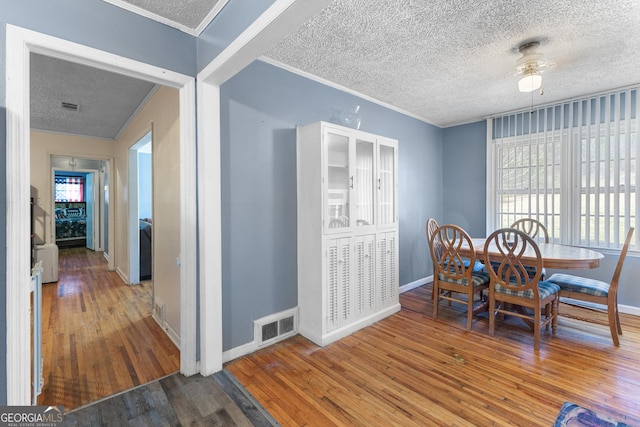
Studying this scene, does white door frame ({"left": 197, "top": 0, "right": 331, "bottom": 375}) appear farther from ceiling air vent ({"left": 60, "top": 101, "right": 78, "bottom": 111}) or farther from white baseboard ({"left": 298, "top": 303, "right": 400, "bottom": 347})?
ceiling air vent ({"left": 60, "top": 101, "right": 78, "bottom": 111})

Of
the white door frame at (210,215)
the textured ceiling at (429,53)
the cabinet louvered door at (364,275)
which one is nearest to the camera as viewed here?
the textured ceiling at (429,53)

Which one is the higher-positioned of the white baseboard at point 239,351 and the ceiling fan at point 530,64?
the ceiling fan at point 530,64

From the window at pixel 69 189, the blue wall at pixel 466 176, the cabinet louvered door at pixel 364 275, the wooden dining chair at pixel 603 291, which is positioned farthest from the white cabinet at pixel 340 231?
the window at pixel 69 189

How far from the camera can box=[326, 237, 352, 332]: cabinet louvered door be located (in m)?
2.62

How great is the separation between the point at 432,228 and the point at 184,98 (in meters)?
3.03

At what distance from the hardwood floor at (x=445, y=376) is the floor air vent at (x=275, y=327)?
0.07 m

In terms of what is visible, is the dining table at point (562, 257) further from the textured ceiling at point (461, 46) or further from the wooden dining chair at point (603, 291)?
the textured ceiling at point (461, 46)

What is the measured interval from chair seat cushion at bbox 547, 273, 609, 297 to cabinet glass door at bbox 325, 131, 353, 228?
6.91 feet

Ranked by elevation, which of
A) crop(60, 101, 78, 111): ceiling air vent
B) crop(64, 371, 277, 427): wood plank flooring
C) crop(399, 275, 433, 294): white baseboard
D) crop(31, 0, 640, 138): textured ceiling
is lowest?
crop(64, 371, 277, 427): wood plank flooring

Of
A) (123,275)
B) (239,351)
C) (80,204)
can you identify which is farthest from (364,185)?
(80,204)

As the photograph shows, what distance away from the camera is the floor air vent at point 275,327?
253 cm

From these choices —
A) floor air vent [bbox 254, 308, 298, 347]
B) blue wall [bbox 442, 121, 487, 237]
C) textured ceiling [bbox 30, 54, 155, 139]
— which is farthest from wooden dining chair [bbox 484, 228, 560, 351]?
textured ceiling [bbox 30, 54, 155, 139]

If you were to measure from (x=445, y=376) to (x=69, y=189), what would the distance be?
11323mm

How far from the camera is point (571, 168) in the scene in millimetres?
3588
